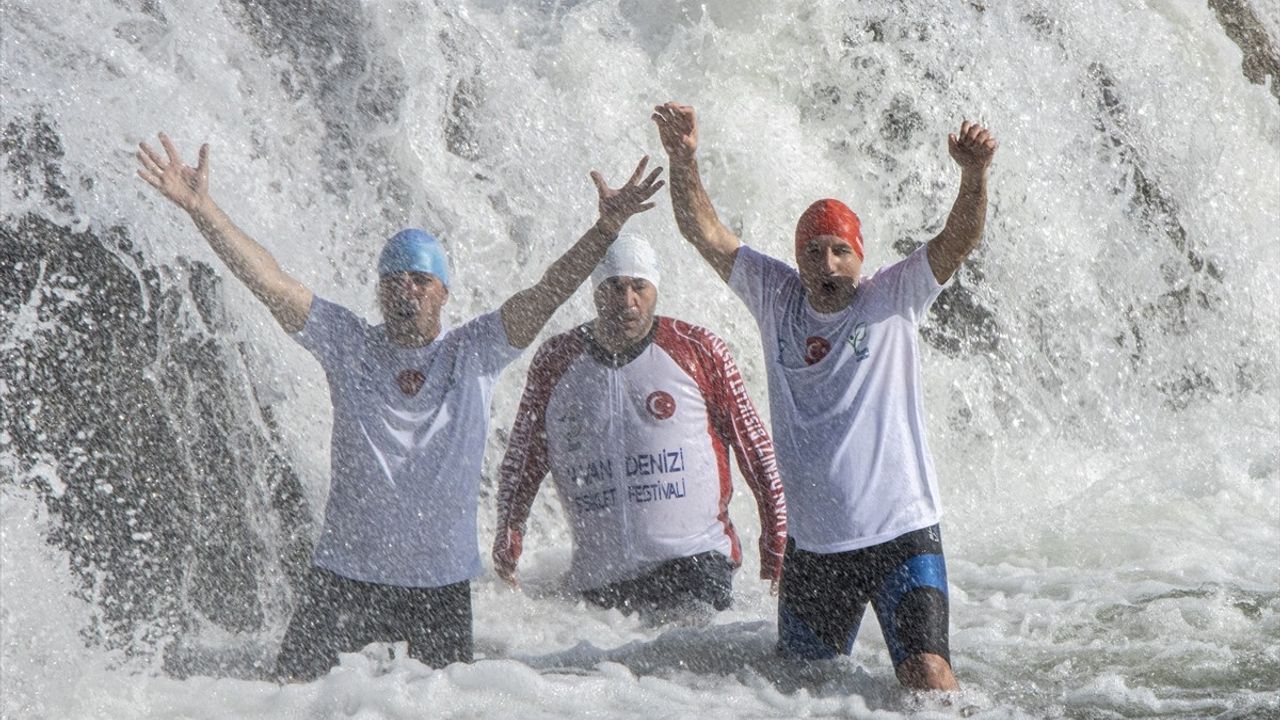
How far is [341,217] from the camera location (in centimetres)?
777

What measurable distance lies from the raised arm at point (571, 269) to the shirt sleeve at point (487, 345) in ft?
0.08

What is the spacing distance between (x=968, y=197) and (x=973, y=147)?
0.47ft

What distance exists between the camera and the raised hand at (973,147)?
4.39 metres

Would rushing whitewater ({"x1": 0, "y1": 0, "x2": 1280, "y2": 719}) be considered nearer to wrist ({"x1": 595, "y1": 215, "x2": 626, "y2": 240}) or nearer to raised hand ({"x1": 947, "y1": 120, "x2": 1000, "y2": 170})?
wrist ({"x1": 595, "y1": 215, "x2": 626, "y2": 240})

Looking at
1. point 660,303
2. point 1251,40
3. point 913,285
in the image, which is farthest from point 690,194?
point 1251,40

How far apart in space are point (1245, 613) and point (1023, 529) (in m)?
2.10

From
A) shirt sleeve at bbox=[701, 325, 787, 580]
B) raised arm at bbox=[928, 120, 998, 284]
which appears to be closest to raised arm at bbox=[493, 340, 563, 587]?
shirt sleeve at bbox=[701, 325, 787, 580]

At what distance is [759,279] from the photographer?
482cm

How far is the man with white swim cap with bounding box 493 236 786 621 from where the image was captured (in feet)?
18.9

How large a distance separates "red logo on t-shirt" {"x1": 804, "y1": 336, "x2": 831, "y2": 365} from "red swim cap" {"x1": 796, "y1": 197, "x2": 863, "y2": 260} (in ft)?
0.97

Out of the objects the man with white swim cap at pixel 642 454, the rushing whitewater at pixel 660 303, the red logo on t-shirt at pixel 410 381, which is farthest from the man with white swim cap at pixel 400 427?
the man with white swim cap at pixel 642 454

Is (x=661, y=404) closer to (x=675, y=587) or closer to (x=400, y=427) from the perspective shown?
(x=675, y=587)

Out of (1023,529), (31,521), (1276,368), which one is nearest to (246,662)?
(31,521)

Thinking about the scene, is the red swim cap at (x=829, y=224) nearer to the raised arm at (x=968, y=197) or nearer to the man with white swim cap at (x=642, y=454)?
the raised arm at (x=968, y=197)
